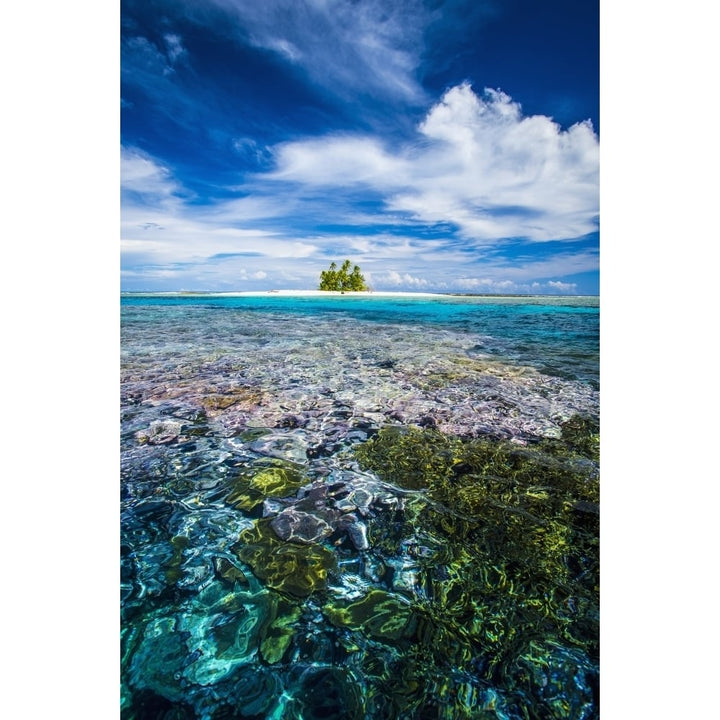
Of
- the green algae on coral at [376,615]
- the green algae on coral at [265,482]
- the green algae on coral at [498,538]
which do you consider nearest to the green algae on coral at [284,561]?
the green algae on coral at [376,615]

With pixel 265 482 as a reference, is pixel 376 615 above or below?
below

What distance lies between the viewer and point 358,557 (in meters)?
2.42

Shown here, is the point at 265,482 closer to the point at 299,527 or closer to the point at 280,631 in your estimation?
the point at 299,527

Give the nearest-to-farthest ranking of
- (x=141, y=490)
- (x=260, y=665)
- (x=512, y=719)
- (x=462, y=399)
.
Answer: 1. (x=512, y=719)
2. (x=260, y=665)
3. (x=141, y=490)
4. (x=462, y=399)

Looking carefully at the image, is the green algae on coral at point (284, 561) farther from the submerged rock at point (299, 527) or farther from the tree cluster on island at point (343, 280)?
the tree cluster on island at point (343, 280)

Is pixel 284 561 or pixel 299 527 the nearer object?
pixel 284 561

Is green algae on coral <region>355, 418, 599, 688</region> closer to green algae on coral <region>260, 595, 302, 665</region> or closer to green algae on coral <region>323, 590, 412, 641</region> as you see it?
green algae on coral <region>323, 590, 412, 641</region>

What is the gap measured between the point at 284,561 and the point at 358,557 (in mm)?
472

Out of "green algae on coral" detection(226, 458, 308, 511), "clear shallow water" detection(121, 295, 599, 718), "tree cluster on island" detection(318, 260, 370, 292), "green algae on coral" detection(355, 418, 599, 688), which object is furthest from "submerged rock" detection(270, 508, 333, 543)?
"tree cluster on island" detection(318, 260, 370, 292)

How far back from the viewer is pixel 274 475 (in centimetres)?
342

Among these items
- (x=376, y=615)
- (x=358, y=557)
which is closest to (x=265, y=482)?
(x=358, y=557)
